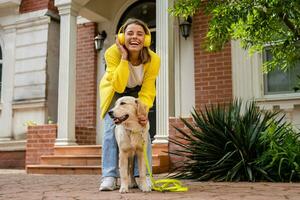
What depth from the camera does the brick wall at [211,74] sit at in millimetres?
7301

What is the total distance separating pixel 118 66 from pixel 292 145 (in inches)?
104

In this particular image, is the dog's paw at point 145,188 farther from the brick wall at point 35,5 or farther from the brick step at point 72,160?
the brick wall at point 35,5

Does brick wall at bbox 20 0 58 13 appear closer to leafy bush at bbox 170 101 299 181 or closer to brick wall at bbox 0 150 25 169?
brick wall at bbox 0 150 25 169

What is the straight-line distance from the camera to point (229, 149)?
4.96 m

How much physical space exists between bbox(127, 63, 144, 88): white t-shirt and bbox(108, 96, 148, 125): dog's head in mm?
425

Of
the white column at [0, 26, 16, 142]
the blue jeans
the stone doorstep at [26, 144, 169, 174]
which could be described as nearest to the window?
the stone doorstep at [26, 144, 169, 174]

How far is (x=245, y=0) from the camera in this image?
4402 millimetres

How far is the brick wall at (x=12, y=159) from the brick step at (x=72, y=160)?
1.98m

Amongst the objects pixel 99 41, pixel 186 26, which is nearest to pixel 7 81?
pixel 99 41

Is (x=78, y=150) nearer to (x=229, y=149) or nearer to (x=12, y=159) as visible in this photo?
(x=12, y=159)

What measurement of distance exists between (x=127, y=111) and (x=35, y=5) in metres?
7.46

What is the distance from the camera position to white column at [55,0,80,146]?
741cm

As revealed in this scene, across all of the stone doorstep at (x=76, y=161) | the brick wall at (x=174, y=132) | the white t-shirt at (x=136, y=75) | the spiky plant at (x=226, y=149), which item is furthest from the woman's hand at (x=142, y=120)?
the brick wall at (x=174, y=132)

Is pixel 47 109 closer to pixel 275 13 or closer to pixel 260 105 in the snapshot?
pixel 260 105
